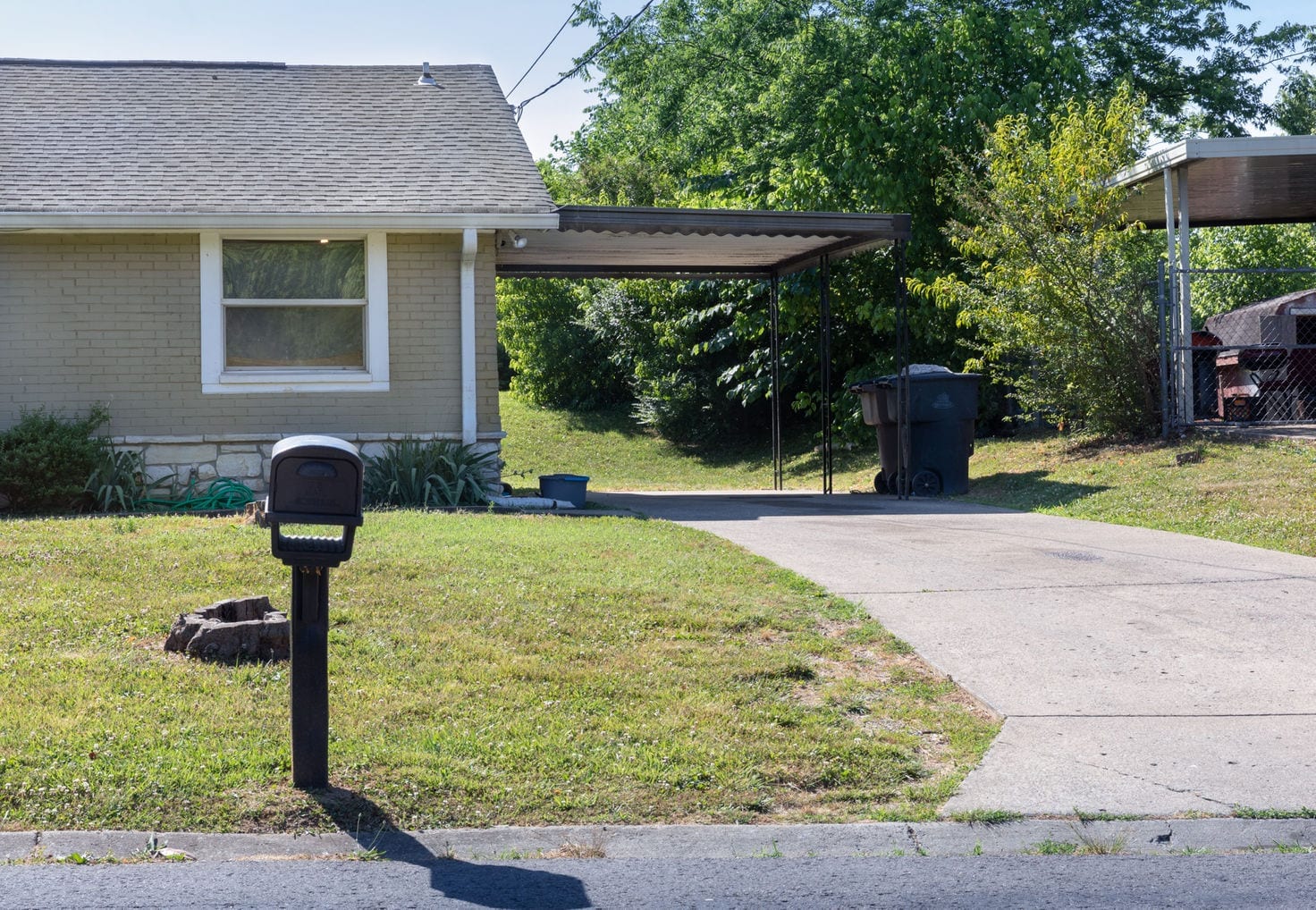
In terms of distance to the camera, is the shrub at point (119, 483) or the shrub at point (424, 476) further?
the shrub at point (424, 476)

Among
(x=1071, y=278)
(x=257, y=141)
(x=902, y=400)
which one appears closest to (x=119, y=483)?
(x=257, y=141)

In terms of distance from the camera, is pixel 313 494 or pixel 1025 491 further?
pixel 1025 491

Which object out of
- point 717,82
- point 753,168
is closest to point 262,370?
point 753,168

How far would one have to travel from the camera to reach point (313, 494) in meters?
4.39

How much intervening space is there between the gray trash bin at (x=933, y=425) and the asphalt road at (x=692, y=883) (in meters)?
11.2

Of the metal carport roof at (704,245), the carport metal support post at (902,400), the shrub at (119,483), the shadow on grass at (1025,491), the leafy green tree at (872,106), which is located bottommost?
the shadow on grass at (1025,491)

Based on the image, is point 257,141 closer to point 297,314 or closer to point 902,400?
point 297,314

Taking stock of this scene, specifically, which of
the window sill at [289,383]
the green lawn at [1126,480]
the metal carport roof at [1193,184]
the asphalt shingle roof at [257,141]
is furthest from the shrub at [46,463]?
the metal carport roof at [1193,184]

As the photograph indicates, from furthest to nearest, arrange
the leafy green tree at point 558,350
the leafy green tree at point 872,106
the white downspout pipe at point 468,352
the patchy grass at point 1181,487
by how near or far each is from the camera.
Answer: the leafy green tree at point 558,350
the leafy green tree at point 872,106
the white downspout pipe at point 468,352
the patchy grass at point 1181,487

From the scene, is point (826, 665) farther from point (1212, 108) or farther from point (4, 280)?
point (1212, 108)

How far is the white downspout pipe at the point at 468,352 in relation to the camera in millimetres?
13234

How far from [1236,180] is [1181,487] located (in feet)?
19.6

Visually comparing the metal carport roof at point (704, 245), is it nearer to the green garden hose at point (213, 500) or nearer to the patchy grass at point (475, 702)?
the green garden hose at point (213, 500)

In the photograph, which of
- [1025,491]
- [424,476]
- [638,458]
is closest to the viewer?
[424,476]
